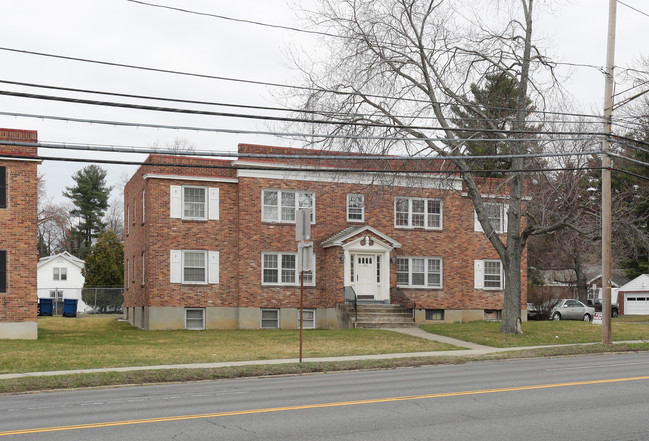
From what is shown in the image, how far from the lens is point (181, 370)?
17.9 metres

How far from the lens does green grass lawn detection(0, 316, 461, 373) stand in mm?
20000

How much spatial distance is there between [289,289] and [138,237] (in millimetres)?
8186

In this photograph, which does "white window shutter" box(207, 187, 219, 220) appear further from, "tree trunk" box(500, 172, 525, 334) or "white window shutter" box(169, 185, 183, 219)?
"tree trunk" box(500, 172, 525, 334)

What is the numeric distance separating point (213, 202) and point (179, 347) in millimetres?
10712

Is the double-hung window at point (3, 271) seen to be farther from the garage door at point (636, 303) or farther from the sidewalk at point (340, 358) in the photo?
the garage door at point (636, 303)

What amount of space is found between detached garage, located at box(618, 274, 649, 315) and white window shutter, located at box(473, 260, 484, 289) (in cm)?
2423

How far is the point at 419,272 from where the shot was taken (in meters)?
36.6

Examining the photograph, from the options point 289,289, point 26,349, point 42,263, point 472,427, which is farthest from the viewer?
point 42,263

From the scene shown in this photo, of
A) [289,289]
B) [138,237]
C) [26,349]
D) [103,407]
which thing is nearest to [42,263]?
[138,237]

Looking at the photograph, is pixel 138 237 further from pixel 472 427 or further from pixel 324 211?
pixel 472 427

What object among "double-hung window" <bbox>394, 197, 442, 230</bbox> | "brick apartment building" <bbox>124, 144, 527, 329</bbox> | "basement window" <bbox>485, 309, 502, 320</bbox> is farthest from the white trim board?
"basement window" <bbox>485, 309, 502, 320</bbox>

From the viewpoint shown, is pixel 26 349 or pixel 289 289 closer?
pixel 26 349

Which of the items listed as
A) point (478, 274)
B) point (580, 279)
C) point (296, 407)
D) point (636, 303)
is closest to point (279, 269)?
point (478, 274)

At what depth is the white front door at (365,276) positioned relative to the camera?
114ft
